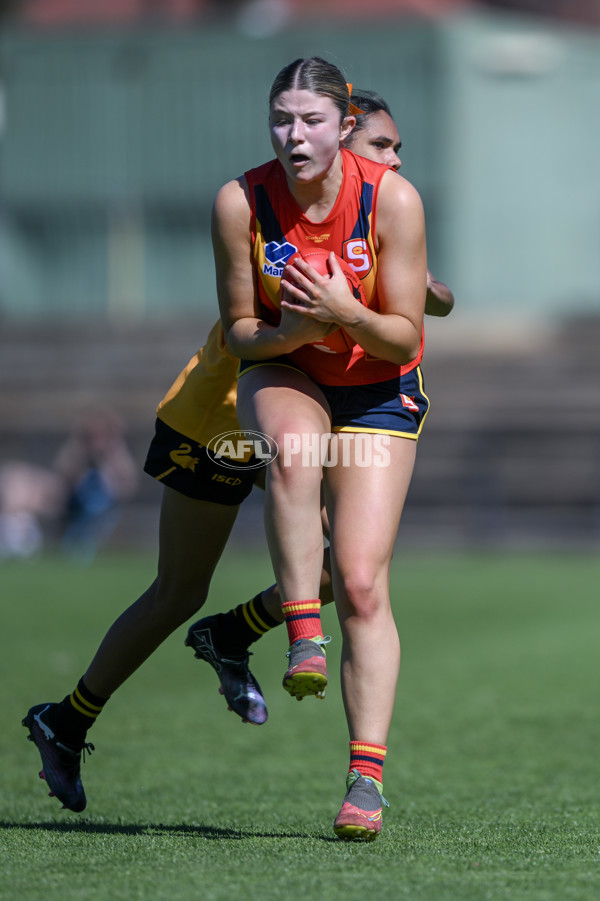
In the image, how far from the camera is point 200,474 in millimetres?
4660

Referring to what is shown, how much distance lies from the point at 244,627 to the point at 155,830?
0.81 metres

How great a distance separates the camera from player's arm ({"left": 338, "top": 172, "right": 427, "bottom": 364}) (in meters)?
4.07

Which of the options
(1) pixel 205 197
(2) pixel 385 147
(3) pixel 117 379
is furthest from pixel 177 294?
(2) pixel 385 147

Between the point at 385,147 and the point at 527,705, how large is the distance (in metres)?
4.12

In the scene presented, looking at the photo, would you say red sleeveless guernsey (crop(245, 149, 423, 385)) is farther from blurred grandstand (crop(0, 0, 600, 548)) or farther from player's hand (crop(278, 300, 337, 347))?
blurred grandstand (crop(0, 0, 600, 548))

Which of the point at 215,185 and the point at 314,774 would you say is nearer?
the point at 314,774

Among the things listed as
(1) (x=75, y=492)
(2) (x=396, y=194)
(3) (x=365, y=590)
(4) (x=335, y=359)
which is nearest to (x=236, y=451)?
(4) (x=335, y=359)

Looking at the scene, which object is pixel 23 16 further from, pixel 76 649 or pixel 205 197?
pixel 76 649

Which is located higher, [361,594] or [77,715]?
[361,594]

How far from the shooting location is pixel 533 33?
28781 millimetres

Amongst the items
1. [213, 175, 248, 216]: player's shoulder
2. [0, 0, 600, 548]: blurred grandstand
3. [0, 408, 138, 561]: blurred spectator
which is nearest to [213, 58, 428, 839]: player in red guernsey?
[213, 175, 248, 216]: player's shoulder

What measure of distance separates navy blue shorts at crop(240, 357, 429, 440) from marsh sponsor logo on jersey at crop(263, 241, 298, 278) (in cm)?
28

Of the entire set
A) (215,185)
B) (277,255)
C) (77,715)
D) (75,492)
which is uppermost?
(215,185)

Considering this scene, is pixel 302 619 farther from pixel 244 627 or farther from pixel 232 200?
pixel 232 200
